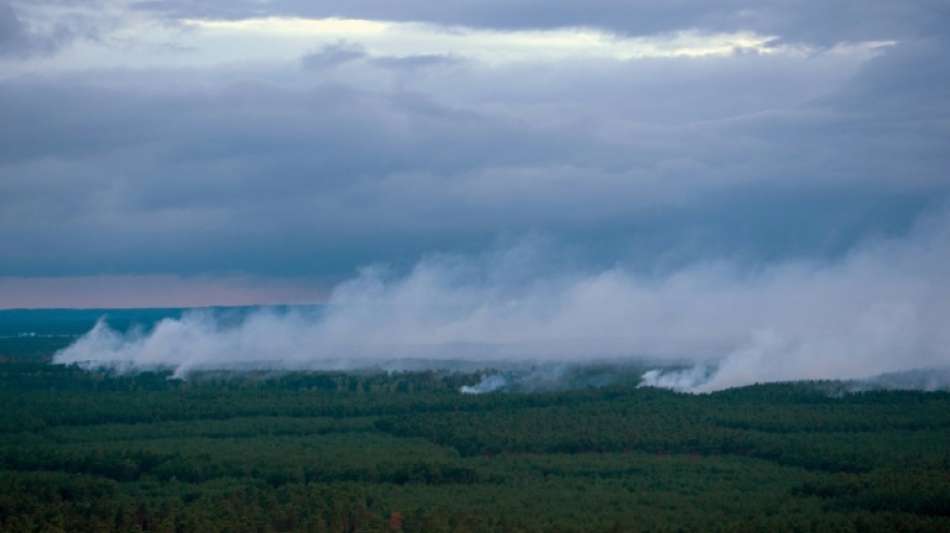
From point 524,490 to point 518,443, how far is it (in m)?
18.2

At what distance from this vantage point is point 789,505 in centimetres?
6656

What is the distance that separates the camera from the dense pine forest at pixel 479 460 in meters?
63.7

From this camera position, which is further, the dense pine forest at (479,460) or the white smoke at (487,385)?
the white smoke at (487,385)

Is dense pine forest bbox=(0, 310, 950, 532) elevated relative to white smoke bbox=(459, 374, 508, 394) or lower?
lower

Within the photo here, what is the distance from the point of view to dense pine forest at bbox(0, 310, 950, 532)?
63.7 meters

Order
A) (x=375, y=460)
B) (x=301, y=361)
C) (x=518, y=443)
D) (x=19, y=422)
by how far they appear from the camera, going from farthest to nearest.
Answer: (x=301, y=361)
(x=19, y=422)
(x=518, y=443)
(x=375, y=460)

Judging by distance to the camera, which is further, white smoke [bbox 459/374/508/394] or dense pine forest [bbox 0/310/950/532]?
white smoke [bbox 459/374/508/394]

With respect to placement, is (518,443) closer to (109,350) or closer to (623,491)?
(623,491)

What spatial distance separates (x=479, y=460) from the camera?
86938mm

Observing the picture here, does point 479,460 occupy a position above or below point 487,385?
below

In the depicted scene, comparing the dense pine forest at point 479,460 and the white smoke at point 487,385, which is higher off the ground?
the white smoke at point 487,385

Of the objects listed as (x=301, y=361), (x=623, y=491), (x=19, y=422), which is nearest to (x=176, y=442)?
(x=19, y=422)

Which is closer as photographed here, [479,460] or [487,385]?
[479,460]

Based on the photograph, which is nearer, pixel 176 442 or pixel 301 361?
pixel 176 442
